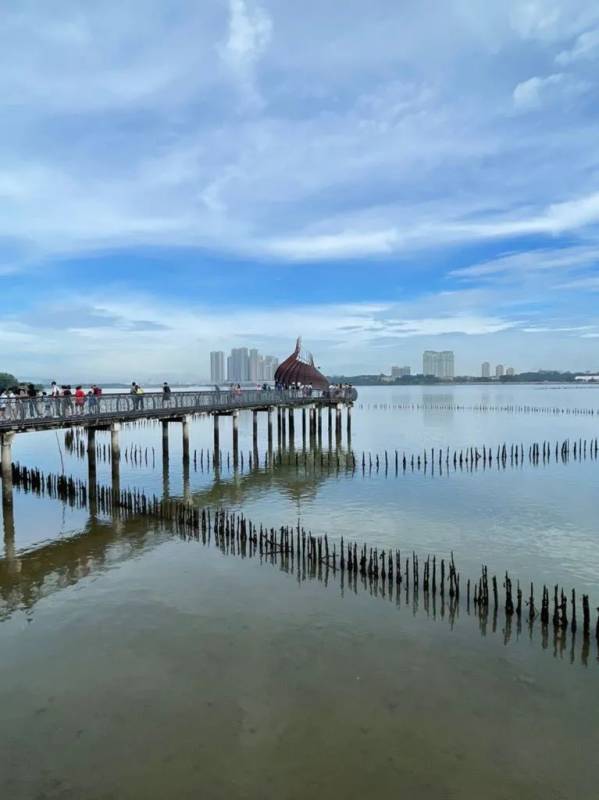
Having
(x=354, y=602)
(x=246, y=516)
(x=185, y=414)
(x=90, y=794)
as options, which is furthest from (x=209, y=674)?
(x=185, y=414)

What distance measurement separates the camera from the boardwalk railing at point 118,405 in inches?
953

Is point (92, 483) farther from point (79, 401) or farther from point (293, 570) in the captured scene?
point (293, 570)

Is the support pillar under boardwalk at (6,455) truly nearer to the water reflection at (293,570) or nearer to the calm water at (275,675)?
the calm water at (275,675)

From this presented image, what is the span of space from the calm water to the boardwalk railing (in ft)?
15.5

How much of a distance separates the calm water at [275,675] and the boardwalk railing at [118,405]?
471cm

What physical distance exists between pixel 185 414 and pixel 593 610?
2565 cm

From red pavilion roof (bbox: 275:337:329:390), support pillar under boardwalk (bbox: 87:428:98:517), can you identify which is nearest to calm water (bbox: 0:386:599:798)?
support pillar under boardwalk (bbox: 87:428:98:517)

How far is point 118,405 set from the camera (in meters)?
30.1

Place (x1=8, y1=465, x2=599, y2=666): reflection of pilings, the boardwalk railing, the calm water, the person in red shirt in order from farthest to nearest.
A: 1. the person in red shirt
2. the boardwalk railing
3. (x1=8, y1=465, x2=599, y2=666): reflection of pilings
4. the calm water

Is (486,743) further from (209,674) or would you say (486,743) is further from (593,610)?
(593,610)

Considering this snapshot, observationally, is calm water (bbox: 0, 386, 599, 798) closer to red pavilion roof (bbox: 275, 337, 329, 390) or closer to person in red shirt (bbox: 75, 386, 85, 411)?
person in red shirt (bbox: 75, 386, 85, 411)

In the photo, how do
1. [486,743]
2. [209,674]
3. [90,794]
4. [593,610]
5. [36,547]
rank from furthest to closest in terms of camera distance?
[36,547] → [593,610] → [209,674] → [486,743] → [90,794]

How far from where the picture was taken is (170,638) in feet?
43.9

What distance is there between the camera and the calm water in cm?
902
